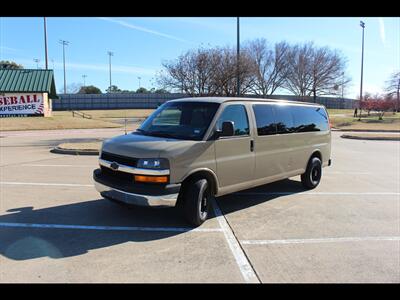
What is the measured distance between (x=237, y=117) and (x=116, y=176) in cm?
227

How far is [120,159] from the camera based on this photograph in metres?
5.38

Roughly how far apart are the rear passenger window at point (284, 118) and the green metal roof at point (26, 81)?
33305 mm

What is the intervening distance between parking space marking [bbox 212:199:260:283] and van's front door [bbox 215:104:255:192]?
21.7 inches

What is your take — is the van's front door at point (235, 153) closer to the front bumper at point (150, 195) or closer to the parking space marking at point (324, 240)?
the front bumper at point (150, 195)

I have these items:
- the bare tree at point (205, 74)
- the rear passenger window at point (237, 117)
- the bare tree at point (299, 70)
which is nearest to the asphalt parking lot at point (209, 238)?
the rear passenger window at point (237, 117)

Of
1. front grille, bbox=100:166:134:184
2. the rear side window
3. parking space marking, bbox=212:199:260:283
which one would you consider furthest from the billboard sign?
parking space marking, bbox=212:199:260:283

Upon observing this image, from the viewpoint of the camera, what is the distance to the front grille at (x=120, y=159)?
16.9 ft

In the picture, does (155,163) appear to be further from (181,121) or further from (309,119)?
(309,119)

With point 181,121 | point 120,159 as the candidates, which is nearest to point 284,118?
point 181,121

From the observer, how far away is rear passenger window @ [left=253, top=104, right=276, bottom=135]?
648 centimetres

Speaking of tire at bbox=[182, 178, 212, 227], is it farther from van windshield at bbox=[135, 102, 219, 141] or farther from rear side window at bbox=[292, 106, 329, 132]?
rear side window at bbox=[292, 106, 329, 132]

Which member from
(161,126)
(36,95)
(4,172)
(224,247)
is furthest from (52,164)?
(36,95)

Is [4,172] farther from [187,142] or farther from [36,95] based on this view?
[36,95]
